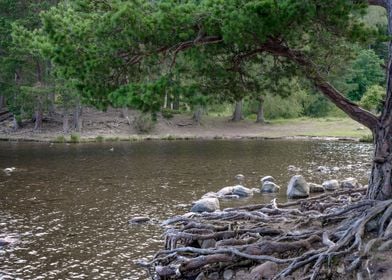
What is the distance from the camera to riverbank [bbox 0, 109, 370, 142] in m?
50.1

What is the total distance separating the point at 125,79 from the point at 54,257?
489 centimetres

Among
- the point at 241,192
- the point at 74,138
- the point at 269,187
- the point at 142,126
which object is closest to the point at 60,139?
the point at 74,138

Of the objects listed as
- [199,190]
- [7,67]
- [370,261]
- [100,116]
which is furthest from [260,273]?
[100,116]

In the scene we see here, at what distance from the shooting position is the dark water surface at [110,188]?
45.4 feet

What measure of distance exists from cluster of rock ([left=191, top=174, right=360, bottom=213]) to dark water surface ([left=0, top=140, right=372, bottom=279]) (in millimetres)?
674

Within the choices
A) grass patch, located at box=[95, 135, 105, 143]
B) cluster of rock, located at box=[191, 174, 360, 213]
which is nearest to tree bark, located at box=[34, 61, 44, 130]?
grass patch, located at box=[95, 135, 105, 143]

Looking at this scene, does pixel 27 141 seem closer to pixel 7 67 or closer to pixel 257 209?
pixel 7 67

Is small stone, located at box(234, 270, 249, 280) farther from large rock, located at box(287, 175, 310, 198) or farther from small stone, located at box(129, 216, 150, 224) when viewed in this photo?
large rock, located at box(287, 175, 310, 198)

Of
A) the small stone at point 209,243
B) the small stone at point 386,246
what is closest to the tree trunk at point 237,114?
the small stone at point 209,243

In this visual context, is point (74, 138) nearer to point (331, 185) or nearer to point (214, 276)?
point (331, 185)

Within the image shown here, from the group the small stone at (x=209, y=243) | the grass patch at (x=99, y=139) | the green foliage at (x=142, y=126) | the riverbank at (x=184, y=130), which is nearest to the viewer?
the small stone at (x=209, y=243)

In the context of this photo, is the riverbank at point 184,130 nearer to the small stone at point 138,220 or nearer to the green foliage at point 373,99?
the green foliage at point 373,99

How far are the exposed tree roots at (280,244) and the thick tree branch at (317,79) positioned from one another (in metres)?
1.87

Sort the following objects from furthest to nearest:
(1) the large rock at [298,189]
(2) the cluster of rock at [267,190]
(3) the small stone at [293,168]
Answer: (3) the small stone at [293,168] < (1) the large rock at [298,189] < (2) the cluster of rock at [267,190]
